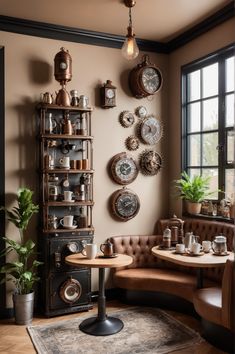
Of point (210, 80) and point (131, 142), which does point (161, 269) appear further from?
point (210, 80)

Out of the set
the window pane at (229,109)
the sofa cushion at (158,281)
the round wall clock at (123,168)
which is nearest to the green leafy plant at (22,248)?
the sofa cushion at (158,281)

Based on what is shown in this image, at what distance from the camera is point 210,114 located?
441 cm

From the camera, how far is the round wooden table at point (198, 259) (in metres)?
3.28

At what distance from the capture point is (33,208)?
3846mm

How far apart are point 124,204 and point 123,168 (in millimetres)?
464

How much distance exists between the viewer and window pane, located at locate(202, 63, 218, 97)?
432 centimetres

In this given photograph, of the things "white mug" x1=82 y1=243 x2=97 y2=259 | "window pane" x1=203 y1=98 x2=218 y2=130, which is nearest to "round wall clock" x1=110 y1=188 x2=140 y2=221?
"white mug" x1=82 y1=243 x2=97 y2=259

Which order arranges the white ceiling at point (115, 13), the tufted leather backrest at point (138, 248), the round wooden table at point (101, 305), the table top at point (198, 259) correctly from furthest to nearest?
the tufted leather backrest at point (138, 248) → the white ceiling at point (115, 13) → the round wooden table at point (101, 305) → the table top at point (198, 259)

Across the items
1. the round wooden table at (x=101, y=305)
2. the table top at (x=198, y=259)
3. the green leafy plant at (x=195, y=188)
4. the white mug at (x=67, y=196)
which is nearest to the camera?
the table top at (x=198, y=259)

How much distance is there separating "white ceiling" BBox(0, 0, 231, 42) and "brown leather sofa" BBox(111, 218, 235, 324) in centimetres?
237

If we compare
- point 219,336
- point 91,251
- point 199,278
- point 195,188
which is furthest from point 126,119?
point 219,336

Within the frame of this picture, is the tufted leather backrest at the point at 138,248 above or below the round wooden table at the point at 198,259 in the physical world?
below

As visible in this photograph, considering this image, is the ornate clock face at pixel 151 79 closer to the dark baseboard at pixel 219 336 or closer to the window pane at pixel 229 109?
the window pane at pixel 229 109

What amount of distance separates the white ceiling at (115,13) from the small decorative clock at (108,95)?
674 millimetres
